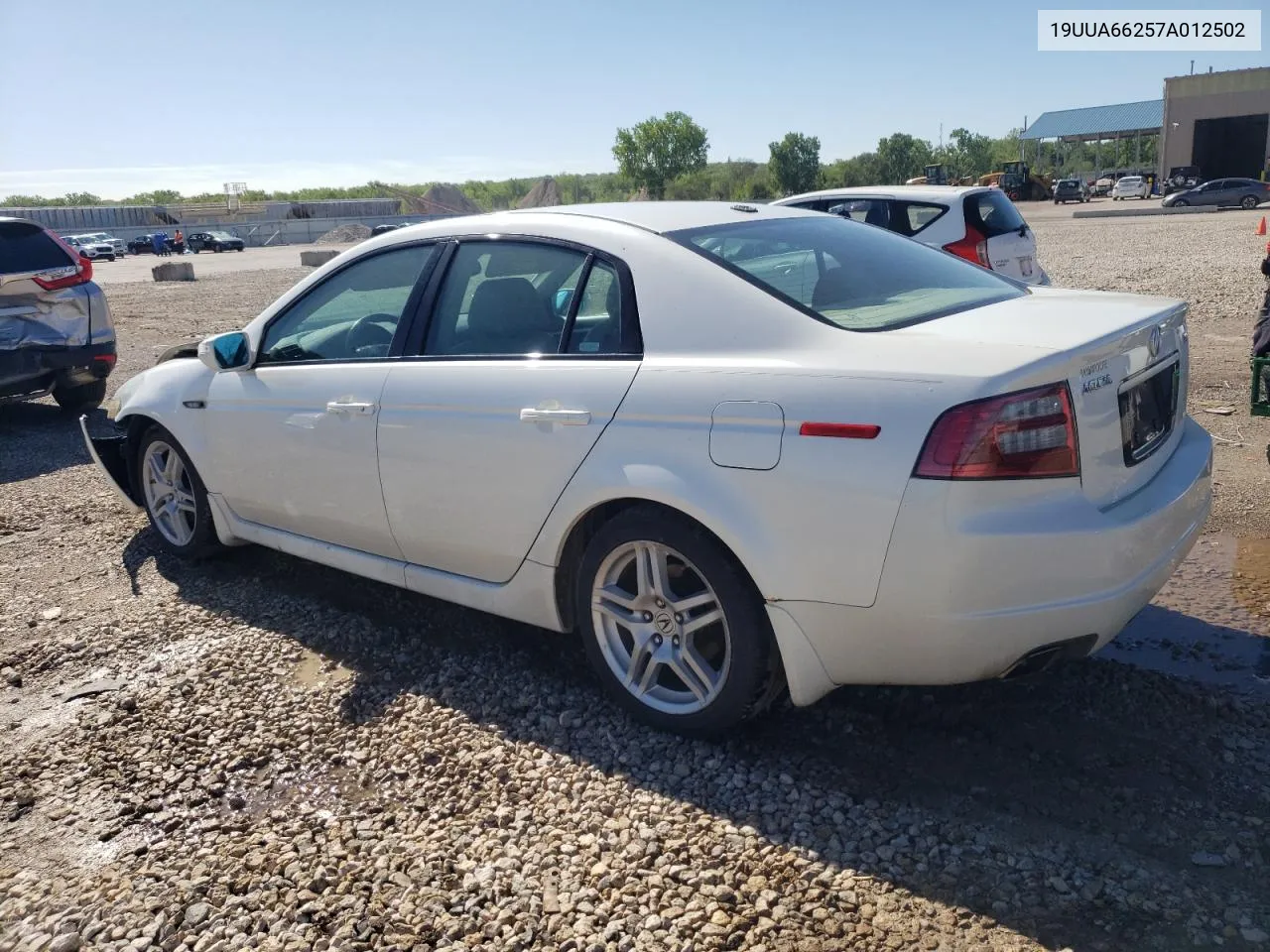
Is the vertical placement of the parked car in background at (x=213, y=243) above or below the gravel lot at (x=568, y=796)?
above

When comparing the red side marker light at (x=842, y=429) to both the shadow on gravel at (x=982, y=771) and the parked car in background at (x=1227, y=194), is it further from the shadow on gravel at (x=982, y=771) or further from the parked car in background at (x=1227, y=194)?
the parked car in background at (x=1227, y=194)

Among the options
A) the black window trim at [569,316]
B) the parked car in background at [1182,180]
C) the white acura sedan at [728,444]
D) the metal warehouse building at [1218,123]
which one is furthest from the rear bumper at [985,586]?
the metal warehouse building at [1218,123]

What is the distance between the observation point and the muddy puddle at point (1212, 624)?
3707mm

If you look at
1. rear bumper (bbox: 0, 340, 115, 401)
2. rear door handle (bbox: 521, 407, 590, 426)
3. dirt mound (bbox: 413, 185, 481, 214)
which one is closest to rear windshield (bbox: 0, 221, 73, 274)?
rear bumper (bbox: 0, 340, 115, 401)

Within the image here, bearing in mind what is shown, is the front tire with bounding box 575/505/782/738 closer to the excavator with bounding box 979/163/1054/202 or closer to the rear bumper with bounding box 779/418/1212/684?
the rear bumper with bounding box 779/418/1212/684

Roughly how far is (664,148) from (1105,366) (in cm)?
11911

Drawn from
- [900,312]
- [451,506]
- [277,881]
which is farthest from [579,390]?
[277,881]

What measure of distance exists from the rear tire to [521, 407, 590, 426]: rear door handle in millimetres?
7851

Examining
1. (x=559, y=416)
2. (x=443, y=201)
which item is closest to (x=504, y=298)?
(x=559, y=416)

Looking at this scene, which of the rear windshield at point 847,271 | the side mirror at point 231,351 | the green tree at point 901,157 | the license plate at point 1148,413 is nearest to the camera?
the license plate at point 1148,413

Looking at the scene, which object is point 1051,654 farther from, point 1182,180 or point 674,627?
point 1182,180

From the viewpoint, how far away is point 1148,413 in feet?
10.5

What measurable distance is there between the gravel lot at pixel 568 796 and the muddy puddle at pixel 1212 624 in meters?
0.02

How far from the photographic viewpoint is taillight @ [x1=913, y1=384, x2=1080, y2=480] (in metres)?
2.65
